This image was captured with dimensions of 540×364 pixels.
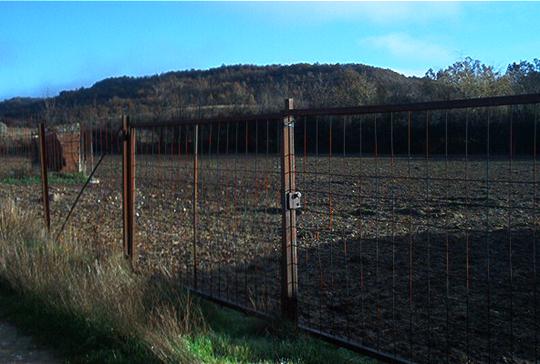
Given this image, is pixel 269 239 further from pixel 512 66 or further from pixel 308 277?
pixel 512 66

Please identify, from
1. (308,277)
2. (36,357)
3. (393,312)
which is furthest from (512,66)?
(36,357)

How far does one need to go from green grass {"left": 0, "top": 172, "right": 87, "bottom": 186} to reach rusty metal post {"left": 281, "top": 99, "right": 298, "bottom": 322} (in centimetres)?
1947

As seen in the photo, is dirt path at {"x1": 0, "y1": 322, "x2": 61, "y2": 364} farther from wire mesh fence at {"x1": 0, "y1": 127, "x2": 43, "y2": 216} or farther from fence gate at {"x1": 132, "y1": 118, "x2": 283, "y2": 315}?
wire mesh fence at {"x1": 0, "y1": 127, "x2": 43, "y2": 216}

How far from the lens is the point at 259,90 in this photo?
1768 inches

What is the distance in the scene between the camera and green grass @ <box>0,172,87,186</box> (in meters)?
24.7

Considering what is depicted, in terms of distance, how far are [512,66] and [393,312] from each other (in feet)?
62.6

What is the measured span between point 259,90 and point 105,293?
3871 cm

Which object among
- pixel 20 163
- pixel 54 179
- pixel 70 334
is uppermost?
pixel 20 163

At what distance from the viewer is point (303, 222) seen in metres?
12.6

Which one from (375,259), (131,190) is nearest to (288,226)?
(131,190)

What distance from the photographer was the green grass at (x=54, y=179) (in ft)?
80.9

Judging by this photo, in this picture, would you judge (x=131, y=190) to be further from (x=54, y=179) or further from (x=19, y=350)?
(x=54, y=179)

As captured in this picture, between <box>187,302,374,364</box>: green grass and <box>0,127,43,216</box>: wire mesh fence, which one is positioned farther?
<box>0,127,43,216</box>: wire mesh fence

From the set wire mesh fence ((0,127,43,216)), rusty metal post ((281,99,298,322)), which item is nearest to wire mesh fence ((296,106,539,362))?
rusty metal post ((281,99,298,322))
